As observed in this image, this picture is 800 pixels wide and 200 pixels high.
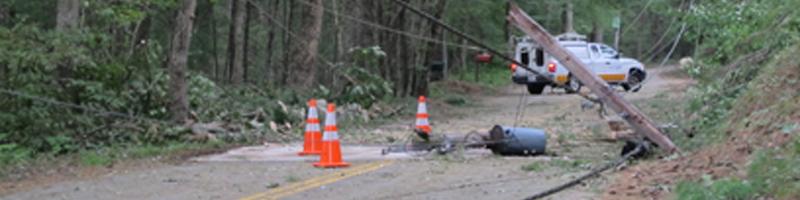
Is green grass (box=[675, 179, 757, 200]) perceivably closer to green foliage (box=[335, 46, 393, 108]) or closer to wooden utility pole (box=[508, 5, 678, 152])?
wooden utility pole (box=[508, 5, 678, 152])

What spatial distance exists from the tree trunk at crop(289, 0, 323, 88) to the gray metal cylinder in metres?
11.3

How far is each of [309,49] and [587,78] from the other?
42.3ft

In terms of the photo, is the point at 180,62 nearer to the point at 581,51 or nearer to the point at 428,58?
the point at 428,58

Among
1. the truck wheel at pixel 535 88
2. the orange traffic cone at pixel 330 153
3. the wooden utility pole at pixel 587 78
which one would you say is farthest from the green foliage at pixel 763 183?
the truck wheel at pixel 535 88

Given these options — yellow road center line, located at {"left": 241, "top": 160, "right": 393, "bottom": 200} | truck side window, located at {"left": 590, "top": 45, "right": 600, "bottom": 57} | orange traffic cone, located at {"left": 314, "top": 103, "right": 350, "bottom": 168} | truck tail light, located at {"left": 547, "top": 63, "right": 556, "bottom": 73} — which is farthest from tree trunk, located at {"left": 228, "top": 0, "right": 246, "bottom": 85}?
yellow road center line, located at {"left": 241, "top": 160, "right": 393, "bottom": 200}

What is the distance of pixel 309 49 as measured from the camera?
2366 cm

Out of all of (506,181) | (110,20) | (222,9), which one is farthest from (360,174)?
(222,9)

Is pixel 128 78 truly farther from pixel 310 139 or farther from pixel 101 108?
pixel 310 139

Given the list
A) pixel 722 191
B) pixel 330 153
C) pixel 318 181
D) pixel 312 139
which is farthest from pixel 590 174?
pixel 312 139

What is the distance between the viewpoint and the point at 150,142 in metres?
14.9

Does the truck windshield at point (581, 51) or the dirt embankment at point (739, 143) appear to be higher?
the truck windshield at point (581, 51)

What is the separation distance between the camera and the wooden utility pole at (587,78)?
1139 centimetres

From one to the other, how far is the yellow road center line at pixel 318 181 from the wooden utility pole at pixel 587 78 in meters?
2.41

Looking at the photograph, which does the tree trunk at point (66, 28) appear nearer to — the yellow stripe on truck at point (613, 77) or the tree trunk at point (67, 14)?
the tree trunk at point (67, 14)
